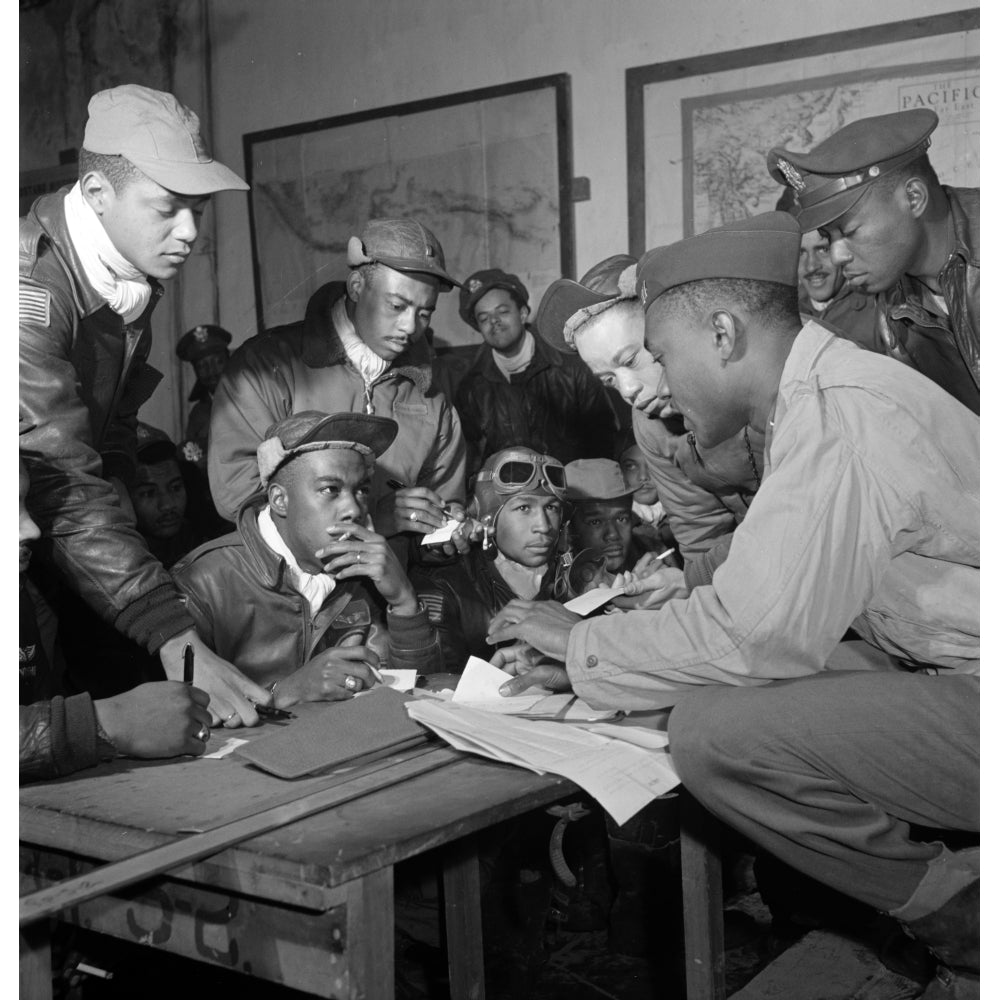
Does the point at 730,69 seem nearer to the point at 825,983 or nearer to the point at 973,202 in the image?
the point at 973,202

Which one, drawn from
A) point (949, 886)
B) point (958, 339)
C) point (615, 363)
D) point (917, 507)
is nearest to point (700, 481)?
point (615, 363)

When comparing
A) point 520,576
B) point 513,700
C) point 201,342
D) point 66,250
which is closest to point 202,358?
point 201,342

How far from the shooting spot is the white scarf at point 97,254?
10.2 feet

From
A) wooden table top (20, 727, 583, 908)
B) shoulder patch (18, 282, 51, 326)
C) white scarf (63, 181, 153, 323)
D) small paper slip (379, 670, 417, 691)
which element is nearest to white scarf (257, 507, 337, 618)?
small paper slip (379, 670, 417, 691)

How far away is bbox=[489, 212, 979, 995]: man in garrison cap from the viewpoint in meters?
2.17

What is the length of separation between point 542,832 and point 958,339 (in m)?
2.02

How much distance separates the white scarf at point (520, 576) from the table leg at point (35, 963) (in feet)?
7.71

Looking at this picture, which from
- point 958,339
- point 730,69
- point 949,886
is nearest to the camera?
point 949,886

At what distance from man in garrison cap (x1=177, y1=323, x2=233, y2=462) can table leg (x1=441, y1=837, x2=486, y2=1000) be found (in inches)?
131

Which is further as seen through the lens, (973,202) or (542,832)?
(542,832)

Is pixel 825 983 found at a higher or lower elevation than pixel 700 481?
lower

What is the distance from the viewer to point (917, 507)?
7.41 feet

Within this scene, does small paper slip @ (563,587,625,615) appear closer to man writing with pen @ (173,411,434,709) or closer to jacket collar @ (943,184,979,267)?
man writing with pen @ (173,411,434,709)

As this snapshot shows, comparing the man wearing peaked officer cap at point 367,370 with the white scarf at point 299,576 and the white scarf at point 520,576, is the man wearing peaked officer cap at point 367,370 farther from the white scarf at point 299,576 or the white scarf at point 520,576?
the white scarf at point 299,576
